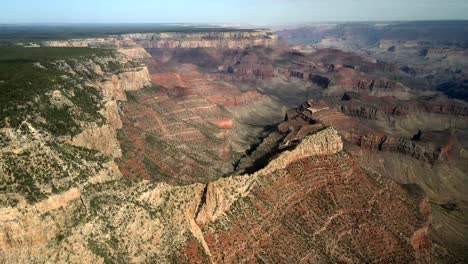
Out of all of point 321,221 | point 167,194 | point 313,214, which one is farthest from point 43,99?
point 321,221

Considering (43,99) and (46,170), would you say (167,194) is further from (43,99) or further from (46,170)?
(43,99)

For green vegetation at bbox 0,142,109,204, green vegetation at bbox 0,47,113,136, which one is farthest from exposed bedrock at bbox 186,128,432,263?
green vegetation at bbox 0,47,113,136

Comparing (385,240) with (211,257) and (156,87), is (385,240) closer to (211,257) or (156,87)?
(211,257)

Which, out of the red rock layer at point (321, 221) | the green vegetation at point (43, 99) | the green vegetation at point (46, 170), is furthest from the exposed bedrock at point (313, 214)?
the green vegetation at point (43, 99)

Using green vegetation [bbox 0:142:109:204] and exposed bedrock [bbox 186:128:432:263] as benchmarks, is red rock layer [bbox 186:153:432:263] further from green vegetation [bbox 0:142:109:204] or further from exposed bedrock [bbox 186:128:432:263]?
green vegetation [bbox 0:142:109:204]

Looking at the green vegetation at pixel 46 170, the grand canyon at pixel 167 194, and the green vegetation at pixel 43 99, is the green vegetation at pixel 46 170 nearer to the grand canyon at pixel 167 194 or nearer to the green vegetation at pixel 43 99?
the grand canyon at pixel 167 194

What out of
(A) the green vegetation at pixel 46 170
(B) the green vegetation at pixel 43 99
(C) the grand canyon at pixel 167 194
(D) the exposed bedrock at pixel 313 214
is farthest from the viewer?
(D) the exposed bedrock at pixel 313 214

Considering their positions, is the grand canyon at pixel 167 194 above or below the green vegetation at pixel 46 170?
below

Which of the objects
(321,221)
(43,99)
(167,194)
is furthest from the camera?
(43,99)

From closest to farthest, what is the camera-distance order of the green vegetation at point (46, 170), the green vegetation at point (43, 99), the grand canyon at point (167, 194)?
the green vegetation at point (46, 170) < the grand canyon at point (167, 194) < the green vegetation at point (43, 99)

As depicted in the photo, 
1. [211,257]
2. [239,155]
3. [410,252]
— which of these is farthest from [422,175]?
[211,257]

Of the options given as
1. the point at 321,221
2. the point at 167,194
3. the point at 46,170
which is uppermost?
the point at 46,170
